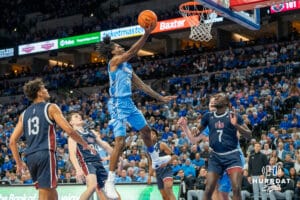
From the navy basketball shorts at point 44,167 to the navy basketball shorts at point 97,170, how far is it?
8.08 feet

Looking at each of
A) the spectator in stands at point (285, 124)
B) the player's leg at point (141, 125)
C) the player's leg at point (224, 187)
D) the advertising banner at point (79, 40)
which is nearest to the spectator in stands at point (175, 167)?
the spectator in stands at point (285, 124)

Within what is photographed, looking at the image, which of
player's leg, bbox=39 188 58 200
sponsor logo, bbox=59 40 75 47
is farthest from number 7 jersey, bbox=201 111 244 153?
sponsor logo, bbox=59 40 75 47

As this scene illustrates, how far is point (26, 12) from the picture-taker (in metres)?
42.3

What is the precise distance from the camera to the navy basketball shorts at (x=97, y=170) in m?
9.60

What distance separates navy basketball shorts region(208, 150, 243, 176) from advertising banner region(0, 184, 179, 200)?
119 inches

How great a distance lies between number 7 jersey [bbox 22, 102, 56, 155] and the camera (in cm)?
715

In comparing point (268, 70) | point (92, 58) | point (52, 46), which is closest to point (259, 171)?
point (268, 70)

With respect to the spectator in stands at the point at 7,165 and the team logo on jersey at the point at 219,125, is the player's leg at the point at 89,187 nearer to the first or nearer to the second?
the team logo on jersey at the point at 219,125

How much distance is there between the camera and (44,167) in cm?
711

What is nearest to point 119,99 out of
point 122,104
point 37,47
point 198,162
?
point 122,104

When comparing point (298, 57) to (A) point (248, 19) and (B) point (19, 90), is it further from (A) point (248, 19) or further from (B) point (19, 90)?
(B) point (19, 90)

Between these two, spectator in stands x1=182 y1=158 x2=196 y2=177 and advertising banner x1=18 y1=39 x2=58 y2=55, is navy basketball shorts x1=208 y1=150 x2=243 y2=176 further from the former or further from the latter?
advertising banner x1=18 y1=39 x2=58 y2=55

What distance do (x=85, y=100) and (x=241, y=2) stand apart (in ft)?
67.5

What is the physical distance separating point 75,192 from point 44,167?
604 cm
